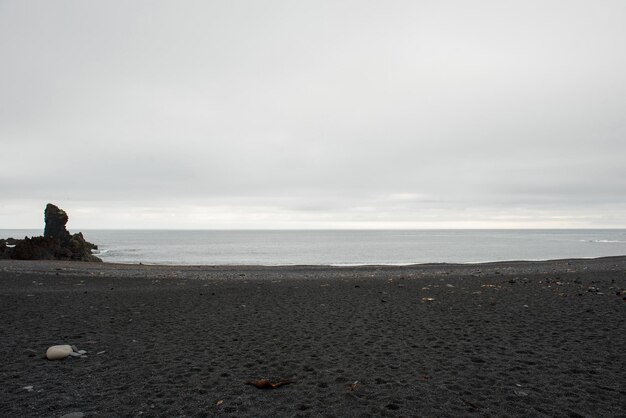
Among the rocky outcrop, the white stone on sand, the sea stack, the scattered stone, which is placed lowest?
the scattered stone

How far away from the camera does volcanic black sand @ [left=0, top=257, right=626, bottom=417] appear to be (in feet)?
17.6

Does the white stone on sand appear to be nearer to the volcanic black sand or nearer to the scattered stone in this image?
the volcanic black sand

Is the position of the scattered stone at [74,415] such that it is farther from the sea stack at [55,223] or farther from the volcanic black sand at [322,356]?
the sea stack at [55,223]

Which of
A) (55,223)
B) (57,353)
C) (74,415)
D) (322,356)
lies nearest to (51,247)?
(55,223)

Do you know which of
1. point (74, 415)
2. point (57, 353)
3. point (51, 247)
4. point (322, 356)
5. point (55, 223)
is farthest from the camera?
point (55, 223)

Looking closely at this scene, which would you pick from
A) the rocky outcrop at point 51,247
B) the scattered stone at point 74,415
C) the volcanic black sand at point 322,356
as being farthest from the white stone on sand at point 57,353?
the rocky outcrop at point 51,247

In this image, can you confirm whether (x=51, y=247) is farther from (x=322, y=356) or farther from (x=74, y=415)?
(x=74, y=415)

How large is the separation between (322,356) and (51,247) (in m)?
45.4

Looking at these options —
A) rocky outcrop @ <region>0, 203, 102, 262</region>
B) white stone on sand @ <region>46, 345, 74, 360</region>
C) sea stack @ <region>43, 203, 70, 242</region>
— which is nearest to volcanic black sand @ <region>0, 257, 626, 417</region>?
white stone on sand @ <region>46, 345, 74, 360</region>

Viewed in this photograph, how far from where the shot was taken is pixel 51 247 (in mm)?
43031

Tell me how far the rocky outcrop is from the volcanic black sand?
1242 inches

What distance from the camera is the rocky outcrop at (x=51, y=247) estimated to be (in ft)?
133

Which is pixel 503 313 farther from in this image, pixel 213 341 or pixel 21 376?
pixel 21 376

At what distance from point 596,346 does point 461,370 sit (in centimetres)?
327
